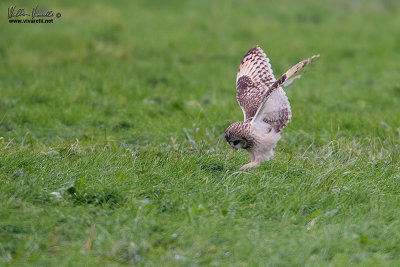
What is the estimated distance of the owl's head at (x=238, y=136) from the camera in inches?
210

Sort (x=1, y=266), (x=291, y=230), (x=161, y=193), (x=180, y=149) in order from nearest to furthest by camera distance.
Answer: (x=1, y=266) → (x=291, y=230) → (x=161, y=193) → (x=180, y=149)

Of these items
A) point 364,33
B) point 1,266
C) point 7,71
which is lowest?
point 1,266

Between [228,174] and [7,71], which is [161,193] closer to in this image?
[228,174]

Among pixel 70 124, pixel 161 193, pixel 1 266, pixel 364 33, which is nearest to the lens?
pixel 1 266

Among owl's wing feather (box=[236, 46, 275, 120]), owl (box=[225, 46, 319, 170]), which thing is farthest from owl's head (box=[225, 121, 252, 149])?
owl's wing feather (box=[236, 46, 275, 120])

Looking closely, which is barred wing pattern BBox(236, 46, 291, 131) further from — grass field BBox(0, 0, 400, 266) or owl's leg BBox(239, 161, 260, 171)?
owl's leg BBox(239, 161, 260, 171)

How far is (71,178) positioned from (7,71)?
5.60 metres

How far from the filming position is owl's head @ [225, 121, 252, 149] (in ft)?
17.5

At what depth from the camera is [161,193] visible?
4.70 metres

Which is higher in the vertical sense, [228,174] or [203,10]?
[203,10]

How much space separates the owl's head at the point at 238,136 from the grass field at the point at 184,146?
0.79ft

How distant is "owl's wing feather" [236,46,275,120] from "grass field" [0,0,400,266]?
24.5 inches

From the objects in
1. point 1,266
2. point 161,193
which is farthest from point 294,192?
point 1,266

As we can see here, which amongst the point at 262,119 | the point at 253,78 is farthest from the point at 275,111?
the point at 253,78
